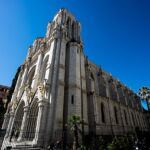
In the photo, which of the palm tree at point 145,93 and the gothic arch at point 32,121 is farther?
the palm tree at point 145,93

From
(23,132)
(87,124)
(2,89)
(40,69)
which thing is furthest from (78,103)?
(2,89)

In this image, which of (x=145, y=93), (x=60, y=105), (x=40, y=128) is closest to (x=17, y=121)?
(x=40, y=128)

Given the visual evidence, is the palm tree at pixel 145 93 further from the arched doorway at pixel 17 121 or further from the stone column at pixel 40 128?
the arched doorway at pixel 17 121

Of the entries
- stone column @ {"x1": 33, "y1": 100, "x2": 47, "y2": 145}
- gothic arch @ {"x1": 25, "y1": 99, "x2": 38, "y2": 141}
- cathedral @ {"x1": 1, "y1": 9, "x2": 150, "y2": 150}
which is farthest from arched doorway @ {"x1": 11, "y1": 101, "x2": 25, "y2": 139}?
stone column @ {"x1": 33, "y1": 100, "x2": 47, "y2": 145}

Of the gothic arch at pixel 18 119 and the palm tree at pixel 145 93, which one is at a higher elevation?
the palm tree at pixel 145 93

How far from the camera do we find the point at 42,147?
1552 cm

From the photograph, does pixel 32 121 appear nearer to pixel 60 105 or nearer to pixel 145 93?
pixel 60 105

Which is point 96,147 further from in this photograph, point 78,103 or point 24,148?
point 24,148

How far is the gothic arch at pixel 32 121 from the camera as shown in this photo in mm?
18650

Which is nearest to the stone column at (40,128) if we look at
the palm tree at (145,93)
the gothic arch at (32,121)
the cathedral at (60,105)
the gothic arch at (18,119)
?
the cathedral at (60,105)

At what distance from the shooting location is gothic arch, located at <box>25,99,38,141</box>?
18650 mm

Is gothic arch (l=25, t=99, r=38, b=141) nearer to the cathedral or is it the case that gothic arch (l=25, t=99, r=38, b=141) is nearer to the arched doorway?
the cathedral

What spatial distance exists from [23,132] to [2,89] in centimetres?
3766

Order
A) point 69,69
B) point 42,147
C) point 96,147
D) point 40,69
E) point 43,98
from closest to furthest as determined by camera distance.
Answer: point 96,147
point 42,147
point 43,98
point 69,69
point 40,69
